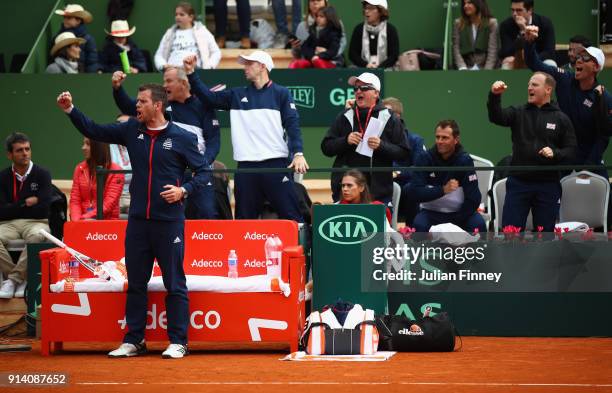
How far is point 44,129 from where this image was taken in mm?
16188

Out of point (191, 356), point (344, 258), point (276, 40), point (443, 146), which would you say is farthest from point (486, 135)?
point (191, 356)

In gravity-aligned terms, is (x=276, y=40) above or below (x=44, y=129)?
above

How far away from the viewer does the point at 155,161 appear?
9875 mm

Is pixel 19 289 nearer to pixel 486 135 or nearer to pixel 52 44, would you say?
pixel 52 44

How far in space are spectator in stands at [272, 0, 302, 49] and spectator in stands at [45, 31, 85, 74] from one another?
2.63 m

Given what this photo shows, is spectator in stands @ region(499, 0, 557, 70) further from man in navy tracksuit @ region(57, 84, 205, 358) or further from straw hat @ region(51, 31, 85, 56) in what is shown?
man in navy tracksuit @ region(57, 84, 205, 358)

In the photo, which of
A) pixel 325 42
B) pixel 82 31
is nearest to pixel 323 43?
pixel 325 42

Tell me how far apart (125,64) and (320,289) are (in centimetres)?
598

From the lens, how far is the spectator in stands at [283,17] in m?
16.9

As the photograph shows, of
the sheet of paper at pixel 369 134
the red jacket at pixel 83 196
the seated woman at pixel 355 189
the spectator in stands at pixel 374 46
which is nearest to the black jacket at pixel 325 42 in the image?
the spectator in stands at pixel 374 46

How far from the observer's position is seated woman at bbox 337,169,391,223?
1102 cm

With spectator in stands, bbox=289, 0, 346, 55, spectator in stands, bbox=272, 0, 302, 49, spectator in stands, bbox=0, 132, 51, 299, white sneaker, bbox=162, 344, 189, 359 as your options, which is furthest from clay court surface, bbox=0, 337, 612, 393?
Result: spectator in stands, bbox=272, 0, 302, 49

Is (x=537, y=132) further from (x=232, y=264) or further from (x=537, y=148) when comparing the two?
(x=232, y=264)

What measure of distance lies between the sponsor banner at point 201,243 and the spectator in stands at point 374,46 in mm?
5308
